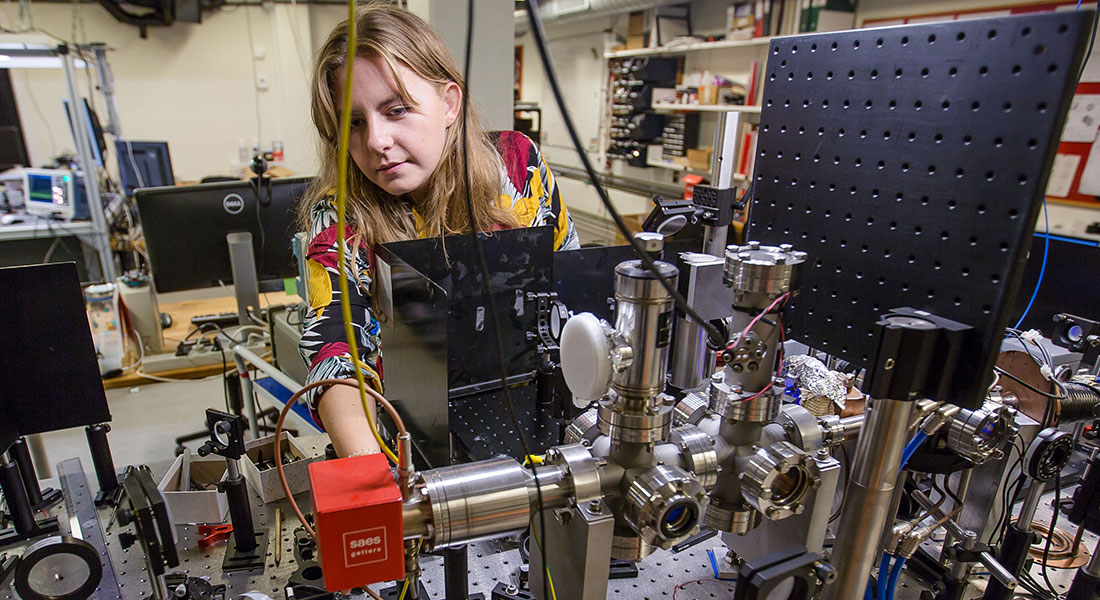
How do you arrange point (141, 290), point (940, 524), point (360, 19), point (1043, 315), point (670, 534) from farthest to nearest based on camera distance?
point (141, 290), point (1043, 315), point (360, 19), point (940, 524), point (670, 534)

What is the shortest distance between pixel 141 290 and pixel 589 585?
217 cm

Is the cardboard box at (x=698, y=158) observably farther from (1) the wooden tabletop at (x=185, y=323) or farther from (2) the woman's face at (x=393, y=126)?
(2) the woman's face at (x=393, y=126)

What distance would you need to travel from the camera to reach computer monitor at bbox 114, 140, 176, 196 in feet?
12.6

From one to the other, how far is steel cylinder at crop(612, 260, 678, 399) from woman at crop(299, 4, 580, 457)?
45cm

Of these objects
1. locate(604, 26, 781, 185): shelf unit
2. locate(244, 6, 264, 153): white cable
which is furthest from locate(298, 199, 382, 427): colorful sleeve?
locate(244, 6, 264, 153): white cable

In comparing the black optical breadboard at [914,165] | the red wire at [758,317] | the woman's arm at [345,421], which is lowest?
the woman's arm at [345,421]

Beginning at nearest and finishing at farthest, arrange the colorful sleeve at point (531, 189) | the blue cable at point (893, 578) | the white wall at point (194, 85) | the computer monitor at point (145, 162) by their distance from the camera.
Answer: the blue cable at point (893, 578) → the colorful sleeve at point (531, 189) → the computer monitor at point (145, 162) → the white wall at point (194, 85)

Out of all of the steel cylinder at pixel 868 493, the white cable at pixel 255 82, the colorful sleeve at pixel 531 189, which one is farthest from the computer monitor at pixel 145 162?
the steel cylinder at pixel 868 493

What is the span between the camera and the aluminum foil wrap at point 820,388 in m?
0.80

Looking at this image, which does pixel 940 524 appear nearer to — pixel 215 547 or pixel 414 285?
pixel 414 285

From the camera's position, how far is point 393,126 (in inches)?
40.0

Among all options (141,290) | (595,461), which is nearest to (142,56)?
(141,290)

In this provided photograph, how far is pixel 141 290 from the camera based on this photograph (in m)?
2.09

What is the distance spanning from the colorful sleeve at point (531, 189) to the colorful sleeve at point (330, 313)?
42 cm
